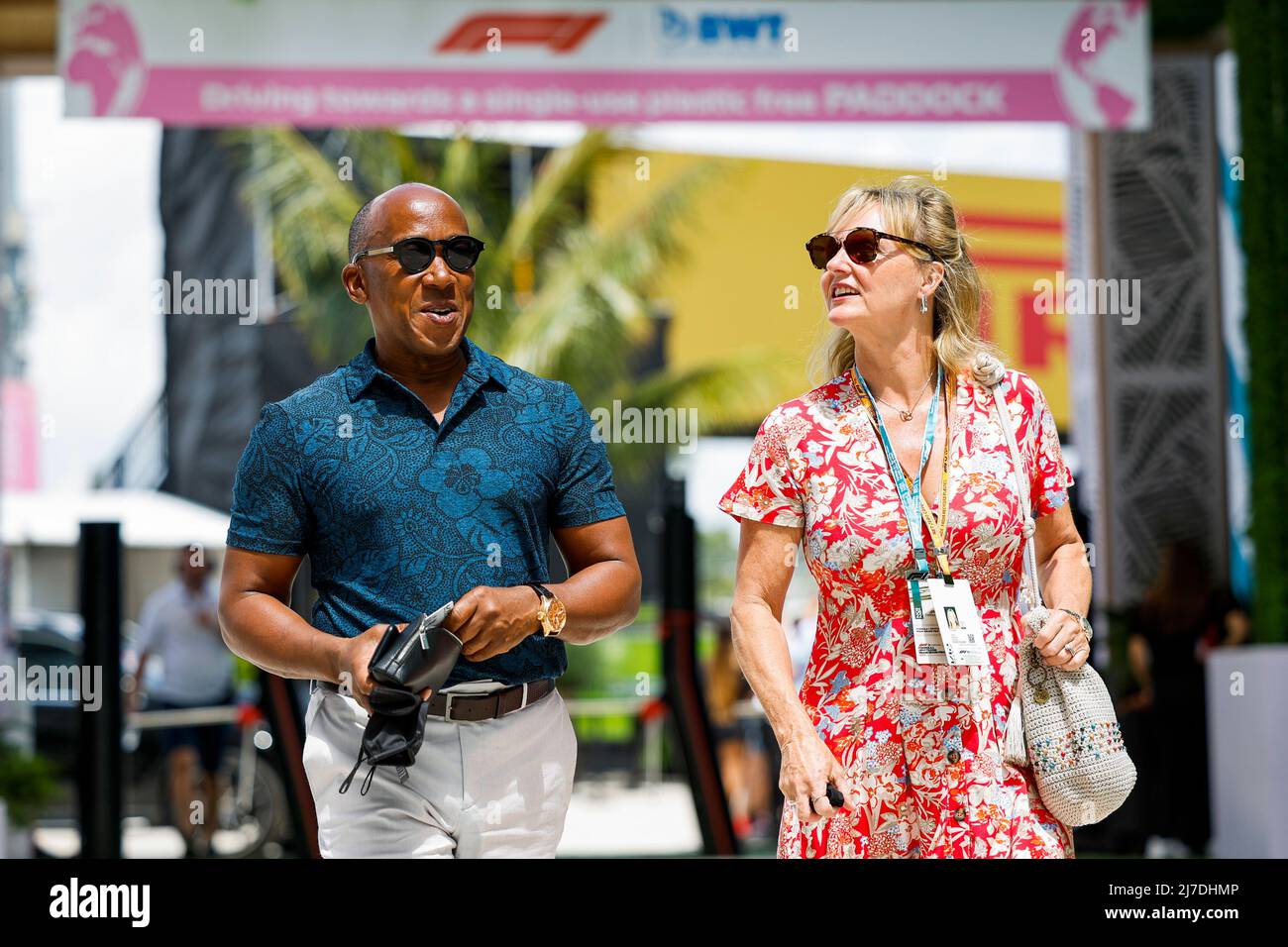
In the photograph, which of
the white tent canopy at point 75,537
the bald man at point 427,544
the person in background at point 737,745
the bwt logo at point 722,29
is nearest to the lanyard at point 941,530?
the bald man at point 427,544

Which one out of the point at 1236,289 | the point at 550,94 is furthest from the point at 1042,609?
the point at 1236,289

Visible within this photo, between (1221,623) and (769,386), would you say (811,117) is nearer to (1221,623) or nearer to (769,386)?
(1221,623)

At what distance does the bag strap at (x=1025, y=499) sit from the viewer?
273 cm

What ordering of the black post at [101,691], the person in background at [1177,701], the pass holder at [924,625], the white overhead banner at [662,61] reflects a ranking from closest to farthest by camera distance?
1. the pass holder at [924,625]
2. the black post at [101,691]
3. the white overhead banner at [662,61]
4. the person in background at [1177,701]

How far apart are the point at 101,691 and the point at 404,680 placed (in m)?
4.41

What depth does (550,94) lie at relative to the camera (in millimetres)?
7301

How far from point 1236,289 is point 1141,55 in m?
3.06

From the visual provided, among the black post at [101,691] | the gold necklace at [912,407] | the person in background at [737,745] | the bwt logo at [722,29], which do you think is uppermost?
the bwt logo at [722,29]

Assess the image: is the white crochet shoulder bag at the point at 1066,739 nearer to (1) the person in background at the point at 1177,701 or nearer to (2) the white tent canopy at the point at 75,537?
(1) the person in background at the point at 1177,701

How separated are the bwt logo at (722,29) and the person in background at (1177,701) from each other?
379 centimetres

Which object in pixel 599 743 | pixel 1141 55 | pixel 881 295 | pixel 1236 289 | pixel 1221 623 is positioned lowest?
pixel 599 743

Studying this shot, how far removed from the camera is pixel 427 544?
2.69 meters

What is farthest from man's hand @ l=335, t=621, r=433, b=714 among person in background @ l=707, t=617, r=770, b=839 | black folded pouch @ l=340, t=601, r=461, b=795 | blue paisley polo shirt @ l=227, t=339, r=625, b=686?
person in background @ l=707, t=617, r=770, b=839

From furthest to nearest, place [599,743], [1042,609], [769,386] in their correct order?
[599,743], [769,386], [1042,609]
